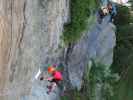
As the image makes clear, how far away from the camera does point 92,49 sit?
384cm

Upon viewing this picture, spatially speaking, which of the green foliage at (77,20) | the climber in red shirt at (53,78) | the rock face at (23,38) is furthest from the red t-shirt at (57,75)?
the rock face at (23,38)

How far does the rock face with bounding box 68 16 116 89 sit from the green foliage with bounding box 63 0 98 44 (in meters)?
0.35

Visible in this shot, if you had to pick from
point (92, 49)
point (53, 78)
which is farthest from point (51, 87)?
point (92, 49)

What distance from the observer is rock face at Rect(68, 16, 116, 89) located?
137 inches

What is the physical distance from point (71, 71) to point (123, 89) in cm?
53

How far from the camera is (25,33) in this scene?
1879mm

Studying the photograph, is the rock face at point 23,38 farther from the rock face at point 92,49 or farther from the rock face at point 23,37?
the rock face at point 92,49

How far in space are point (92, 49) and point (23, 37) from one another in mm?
2005

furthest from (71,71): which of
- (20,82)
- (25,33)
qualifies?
(25,33)

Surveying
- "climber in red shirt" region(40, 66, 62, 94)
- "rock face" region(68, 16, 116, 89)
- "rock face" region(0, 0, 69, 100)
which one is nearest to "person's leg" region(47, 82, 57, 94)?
"climber in red shirt" region(40, 66, 62, 94)

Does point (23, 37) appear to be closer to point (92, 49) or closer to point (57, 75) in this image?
point (57, 75)

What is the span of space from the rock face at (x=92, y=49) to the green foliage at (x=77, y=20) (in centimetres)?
35

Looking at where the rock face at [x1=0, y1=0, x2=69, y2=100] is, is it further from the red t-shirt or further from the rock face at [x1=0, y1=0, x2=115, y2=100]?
the red t-shirt

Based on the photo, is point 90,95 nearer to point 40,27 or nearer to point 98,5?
point 98,5
